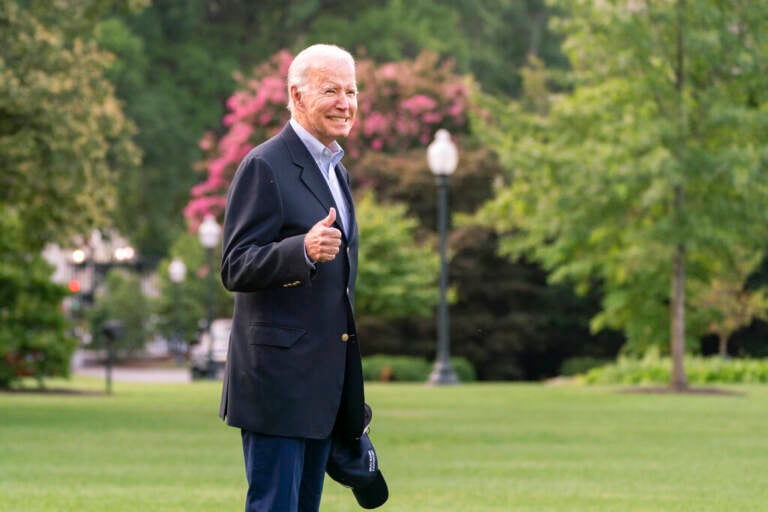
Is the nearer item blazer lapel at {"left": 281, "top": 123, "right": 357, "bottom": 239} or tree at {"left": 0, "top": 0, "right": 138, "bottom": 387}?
blazer lapel at {"left": 281, "top": 123, "right": 357, "bottom": 239}

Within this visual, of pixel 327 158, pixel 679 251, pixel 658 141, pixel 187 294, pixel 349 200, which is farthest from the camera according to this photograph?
pixel 187 294

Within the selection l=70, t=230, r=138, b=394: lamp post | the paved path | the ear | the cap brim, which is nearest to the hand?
the ear

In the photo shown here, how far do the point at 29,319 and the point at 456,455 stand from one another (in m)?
14.2

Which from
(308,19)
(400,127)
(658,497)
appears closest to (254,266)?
(658,497)

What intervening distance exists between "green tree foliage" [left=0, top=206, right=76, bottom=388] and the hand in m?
21.3

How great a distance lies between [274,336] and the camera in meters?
5.31

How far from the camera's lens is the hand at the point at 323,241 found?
516cm

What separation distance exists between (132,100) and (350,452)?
155 ft

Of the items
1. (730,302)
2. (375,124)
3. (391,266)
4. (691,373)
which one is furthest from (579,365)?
(691,373)

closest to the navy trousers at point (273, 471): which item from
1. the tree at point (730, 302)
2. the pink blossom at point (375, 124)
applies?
the tree at point (730, 302)

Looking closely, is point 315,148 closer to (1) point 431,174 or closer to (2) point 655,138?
(2) point 655,138

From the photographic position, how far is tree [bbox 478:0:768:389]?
24.8 m

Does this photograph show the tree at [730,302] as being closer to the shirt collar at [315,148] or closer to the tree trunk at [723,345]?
the tree trunk at [723,345]

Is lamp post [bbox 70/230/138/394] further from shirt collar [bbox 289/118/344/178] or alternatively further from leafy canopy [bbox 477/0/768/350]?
shirt collar [bbox 289/118/344/178]
